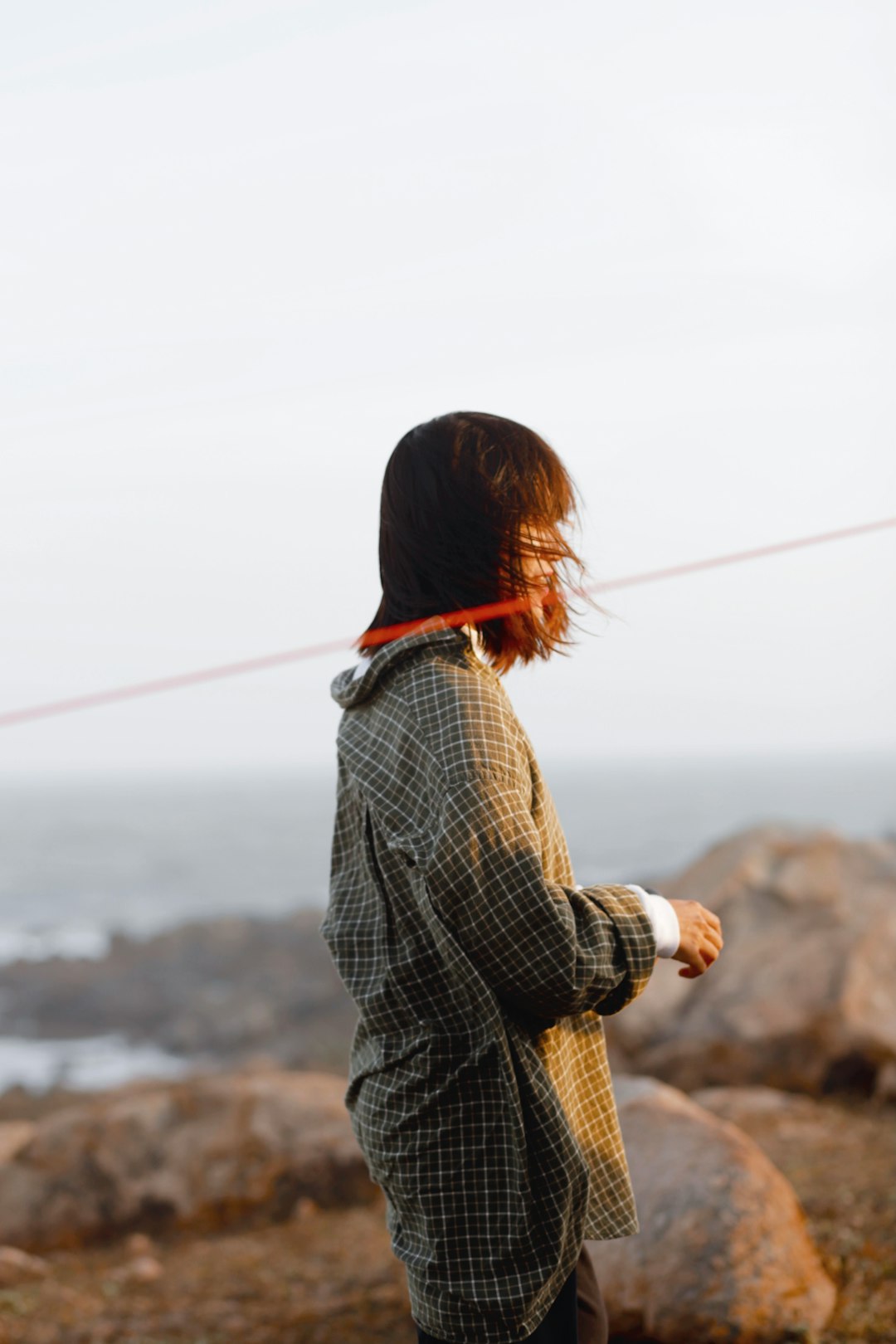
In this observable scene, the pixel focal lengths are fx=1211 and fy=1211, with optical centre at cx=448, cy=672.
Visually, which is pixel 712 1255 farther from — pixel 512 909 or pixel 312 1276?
pixel 512 909

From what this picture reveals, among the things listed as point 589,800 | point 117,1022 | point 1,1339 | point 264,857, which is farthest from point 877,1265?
point 589,800

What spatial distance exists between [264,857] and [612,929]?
3999 centimetres

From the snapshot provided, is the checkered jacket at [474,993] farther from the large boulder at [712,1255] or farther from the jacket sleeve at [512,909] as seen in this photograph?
the large boulder at [712,1255]

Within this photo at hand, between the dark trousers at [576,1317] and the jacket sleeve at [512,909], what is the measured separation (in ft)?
1.36

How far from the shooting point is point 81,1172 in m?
4.30

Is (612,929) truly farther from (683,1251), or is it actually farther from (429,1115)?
(683,1251)

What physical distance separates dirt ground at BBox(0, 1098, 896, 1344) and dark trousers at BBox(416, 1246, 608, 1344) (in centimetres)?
128

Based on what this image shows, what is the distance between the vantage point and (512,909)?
1387 millimetres

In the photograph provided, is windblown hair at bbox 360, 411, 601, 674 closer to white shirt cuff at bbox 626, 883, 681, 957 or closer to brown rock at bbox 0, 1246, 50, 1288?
white shirt cuff at bbox 626, 883, 681, 957

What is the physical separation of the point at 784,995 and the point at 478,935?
163 inches

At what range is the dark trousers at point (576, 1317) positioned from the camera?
1548 millimetres

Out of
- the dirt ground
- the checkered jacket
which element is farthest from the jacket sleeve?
the dirt ground

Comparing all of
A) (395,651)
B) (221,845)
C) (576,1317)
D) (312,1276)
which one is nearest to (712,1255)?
(576,1317)

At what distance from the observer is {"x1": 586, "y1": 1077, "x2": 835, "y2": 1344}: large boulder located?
8.53 ft
